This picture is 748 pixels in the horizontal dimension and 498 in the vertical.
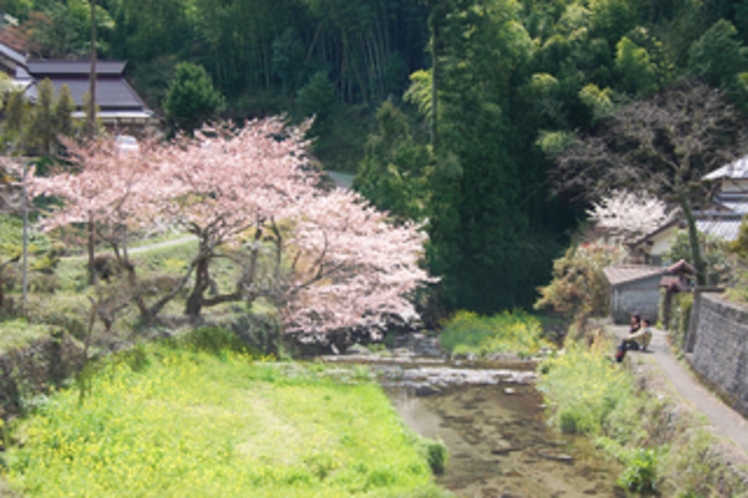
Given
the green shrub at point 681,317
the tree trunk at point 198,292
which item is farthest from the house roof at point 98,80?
the green shrub at point 681,317

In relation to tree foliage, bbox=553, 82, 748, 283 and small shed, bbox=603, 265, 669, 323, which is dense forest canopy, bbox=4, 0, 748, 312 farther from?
small shed, bbox=603, 265, 669, 323

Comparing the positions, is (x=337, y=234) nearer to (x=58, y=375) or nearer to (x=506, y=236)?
(x=58, y=375)

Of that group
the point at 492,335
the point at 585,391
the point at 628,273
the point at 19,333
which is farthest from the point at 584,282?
the point at 19,333

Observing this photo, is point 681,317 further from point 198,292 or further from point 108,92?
point 108,92

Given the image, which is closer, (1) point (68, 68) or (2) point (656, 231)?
(2) point (656, 231)

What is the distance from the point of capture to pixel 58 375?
13.2 metres

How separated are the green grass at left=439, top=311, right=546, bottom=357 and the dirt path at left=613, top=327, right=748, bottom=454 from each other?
590 cm

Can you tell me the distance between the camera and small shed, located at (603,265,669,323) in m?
22.6

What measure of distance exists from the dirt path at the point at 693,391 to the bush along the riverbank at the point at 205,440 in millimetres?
4608

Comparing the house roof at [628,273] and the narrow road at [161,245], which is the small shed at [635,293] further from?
the narrow road at [161,245]

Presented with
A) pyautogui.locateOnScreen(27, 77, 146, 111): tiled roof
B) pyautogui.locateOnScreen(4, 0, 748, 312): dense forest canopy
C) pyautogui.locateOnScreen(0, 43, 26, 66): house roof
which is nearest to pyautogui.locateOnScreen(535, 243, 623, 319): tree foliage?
pyautogui.locateOnScreen(4, 0, 748, 312): dense forest canopy

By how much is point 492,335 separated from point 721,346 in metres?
13.9

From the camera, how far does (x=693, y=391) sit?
1499 centimetres

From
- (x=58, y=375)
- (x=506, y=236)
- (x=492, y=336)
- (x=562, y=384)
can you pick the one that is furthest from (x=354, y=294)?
(x=506, y=236)
